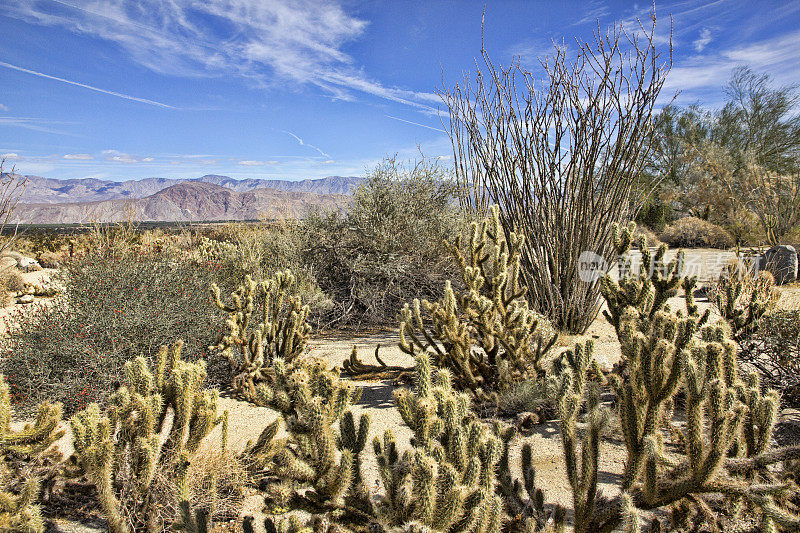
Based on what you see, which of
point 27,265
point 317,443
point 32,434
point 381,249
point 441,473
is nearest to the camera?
point 441,473

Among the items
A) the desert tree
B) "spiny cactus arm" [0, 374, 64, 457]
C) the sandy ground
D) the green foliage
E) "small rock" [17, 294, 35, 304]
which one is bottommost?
the sandy ground

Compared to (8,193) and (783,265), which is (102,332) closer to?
(8,193)

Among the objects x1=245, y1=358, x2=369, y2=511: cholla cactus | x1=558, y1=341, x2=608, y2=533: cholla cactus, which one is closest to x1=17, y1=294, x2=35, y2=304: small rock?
x1=245, y1=358, x2=369, y2=511: cholla cactus

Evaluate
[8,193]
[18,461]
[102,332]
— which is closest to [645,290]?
[18,461]

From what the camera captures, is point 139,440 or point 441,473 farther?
point 139,440

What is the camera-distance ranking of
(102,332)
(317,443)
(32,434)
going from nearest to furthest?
(317,443)
(32,434)
(102,332)

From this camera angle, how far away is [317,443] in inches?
70.6

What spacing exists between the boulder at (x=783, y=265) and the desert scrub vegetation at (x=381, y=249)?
7130mm

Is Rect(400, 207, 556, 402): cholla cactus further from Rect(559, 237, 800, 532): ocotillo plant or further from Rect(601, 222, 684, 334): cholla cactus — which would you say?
Rect(559, 237, 800, 532): ocotillo plant

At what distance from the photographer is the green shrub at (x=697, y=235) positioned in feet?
49.5

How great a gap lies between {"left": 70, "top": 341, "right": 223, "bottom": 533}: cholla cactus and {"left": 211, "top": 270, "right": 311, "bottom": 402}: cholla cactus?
1.38 m

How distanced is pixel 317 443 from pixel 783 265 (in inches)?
451

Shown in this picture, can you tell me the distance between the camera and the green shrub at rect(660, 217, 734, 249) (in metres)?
15.1

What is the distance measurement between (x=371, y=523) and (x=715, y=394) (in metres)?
1.45
